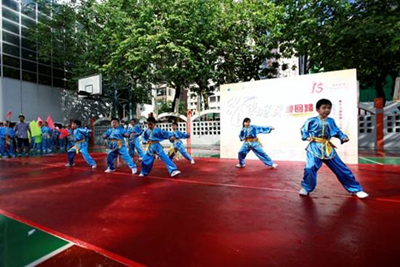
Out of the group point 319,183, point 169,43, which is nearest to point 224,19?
point 169,43

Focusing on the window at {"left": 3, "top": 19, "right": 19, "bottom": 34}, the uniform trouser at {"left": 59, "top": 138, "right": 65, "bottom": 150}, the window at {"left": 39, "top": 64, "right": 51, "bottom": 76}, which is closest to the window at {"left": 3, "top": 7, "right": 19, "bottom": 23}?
the window at {"left": 3, "top": 19, "right": 19, "bottom": 34}

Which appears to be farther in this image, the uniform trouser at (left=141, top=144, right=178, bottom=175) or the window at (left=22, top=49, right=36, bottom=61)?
the window at (left=22, top=49, right=36, bottom=61)

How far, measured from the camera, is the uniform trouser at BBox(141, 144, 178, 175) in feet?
17.8

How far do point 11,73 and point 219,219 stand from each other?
18782 millimetres

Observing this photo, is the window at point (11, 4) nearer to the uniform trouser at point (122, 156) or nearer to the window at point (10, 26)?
the window at point (10, 26)

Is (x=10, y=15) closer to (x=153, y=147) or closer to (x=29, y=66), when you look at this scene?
(x=29, y=66)

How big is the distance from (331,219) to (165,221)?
6.24 ft

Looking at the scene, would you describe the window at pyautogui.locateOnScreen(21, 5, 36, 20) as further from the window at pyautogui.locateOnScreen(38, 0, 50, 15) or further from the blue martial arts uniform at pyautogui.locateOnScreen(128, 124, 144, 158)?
the blue martial arts uniform at pyautogui.locateOnScreen(128, 124, 144, 158)

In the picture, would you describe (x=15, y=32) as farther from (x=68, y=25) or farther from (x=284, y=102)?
(x=284, y=102)

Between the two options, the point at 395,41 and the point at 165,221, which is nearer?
the point at 165,221

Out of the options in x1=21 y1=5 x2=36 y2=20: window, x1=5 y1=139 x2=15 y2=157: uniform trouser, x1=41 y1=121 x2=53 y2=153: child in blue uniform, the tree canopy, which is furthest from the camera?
x1=21 y1=5 x2=36 y2=20: window

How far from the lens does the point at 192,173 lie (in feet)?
20.0

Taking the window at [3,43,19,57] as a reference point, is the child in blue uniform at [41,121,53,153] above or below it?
below

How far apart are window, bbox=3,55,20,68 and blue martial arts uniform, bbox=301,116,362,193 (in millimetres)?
18861
